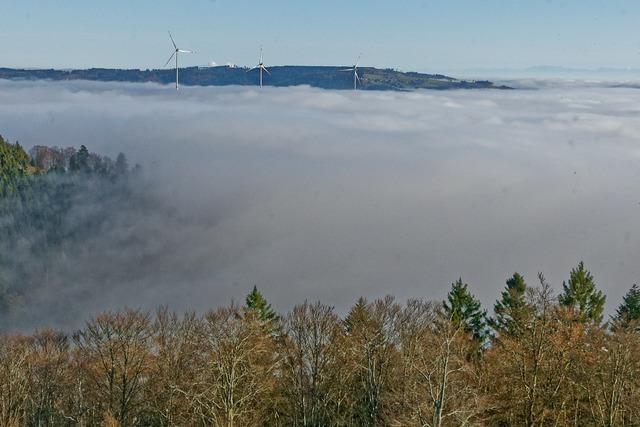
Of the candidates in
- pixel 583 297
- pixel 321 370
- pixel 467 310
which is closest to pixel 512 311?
pixel 467 310

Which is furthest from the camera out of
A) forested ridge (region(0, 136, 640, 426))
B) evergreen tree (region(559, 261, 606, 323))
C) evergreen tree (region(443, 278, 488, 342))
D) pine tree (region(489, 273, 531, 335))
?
evergreen tree (region(559, 261, 606, 323))

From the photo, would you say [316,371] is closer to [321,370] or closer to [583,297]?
[321,370]

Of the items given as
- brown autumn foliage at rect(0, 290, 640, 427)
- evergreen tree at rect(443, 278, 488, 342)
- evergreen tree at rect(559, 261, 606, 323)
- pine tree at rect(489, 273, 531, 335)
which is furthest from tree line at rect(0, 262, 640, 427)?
evergreen tree at rect(559, 261, 606, 323)

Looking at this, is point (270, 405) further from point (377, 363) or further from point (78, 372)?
point (78, 372)

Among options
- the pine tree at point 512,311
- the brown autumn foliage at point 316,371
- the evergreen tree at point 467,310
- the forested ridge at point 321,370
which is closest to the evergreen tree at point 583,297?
the pine tree at point 512,311

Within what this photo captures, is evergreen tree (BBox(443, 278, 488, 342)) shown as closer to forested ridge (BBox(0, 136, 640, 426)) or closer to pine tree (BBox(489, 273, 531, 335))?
pine tree (BBox(489, 273, 531, 335))
